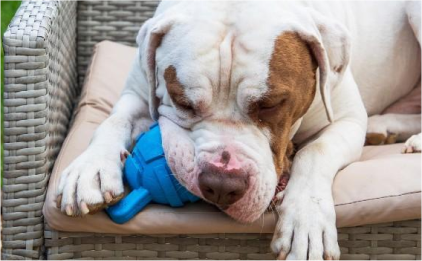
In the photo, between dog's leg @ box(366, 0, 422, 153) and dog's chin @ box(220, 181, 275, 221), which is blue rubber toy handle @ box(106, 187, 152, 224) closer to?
dog's chin @ box(220, 181, 275, 221)

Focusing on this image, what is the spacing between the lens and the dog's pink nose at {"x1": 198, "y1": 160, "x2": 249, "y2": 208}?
2.19 meters

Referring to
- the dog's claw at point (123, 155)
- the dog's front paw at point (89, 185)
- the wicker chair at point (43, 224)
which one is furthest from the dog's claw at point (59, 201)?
the dog's claw at point (123, 155)

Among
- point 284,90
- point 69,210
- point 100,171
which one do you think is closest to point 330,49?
point 284,90

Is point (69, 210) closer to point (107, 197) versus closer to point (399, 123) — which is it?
point (107, 197)

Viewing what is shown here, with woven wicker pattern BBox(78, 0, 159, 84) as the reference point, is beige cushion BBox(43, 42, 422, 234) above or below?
above

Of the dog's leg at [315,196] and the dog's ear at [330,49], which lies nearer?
the dog's leg at [315,196]

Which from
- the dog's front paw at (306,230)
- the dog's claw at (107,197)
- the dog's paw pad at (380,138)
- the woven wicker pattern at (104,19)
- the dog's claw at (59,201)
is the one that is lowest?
the woven wicker pattern at (104,19)

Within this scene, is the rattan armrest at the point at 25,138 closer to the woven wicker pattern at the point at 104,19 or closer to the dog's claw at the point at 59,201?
the dog's claw at the point at 59,201

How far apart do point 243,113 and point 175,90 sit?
0.71ft

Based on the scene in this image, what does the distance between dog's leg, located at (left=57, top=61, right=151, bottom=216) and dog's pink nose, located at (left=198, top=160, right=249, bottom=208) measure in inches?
12.4

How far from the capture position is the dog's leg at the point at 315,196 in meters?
2.28

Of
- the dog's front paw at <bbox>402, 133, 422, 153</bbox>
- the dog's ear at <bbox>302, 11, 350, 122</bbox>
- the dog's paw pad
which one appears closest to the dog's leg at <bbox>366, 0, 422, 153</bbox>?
the dog's paw pad

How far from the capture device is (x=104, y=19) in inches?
156

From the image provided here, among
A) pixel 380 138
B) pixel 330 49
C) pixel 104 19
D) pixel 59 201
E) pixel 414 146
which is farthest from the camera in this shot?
pixel 104 19
